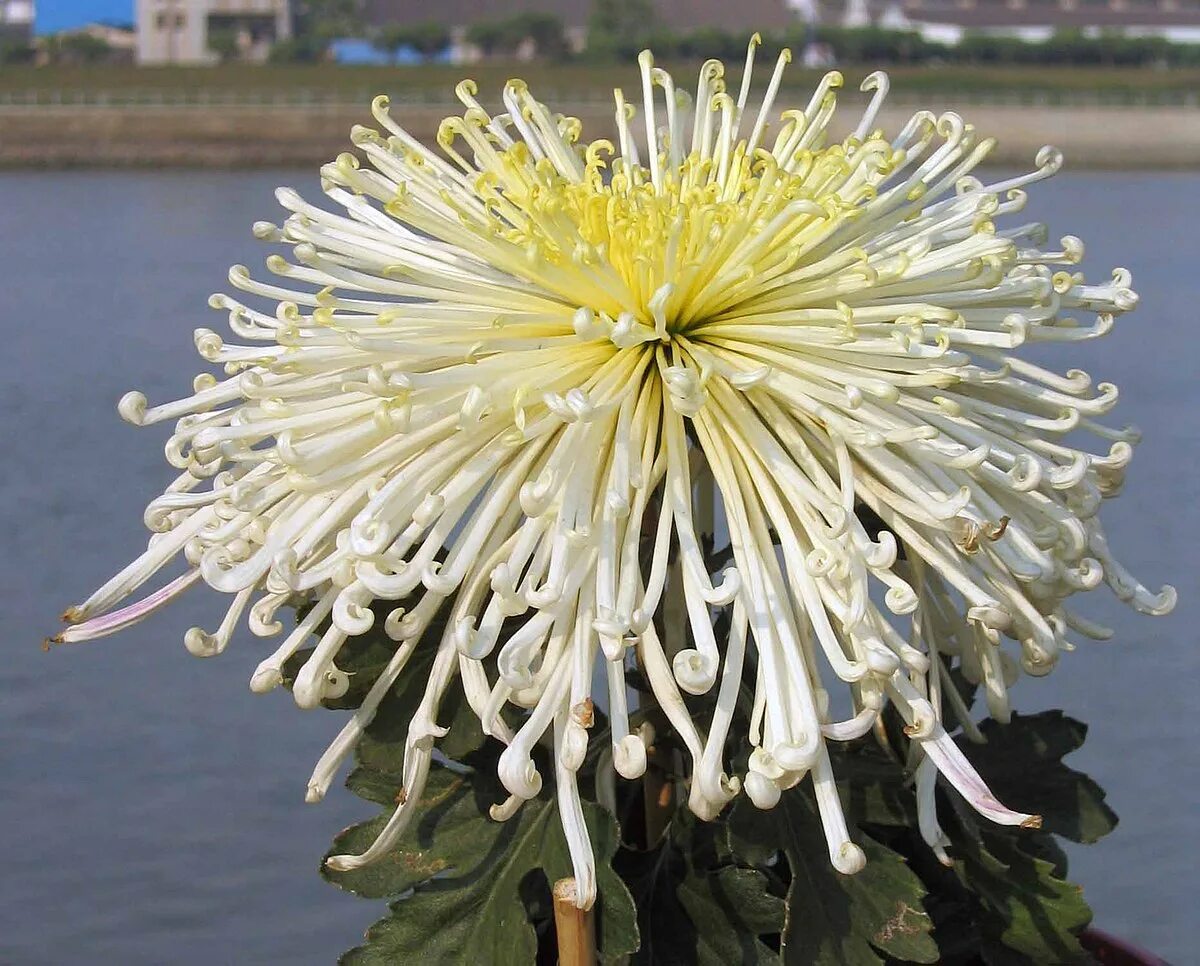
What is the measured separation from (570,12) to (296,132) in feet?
73.5

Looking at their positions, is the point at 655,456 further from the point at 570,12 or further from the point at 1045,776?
the point at 570,12

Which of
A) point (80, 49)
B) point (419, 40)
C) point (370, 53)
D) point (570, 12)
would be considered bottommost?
point (80, 49)

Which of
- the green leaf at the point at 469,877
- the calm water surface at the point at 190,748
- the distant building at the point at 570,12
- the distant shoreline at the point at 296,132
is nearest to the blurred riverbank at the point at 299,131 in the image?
the distant shoreline at the point at 296,132

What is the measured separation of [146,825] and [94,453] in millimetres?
1793

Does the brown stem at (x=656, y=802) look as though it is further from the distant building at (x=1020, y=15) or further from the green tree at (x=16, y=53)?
the distant building at (x=1020, y=15)

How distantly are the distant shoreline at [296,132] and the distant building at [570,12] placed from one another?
19225 millimetres

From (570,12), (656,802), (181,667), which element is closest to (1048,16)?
(570,12)

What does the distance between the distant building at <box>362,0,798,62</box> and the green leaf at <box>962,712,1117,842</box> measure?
40013mm

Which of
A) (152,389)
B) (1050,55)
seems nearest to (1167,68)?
(1050,55)

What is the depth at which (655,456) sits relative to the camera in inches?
39.1

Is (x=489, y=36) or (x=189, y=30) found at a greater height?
(x=489, y=36)

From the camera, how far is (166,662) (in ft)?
8.29

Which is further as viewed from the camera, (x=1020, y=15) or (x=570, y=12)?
(x=570, y=12)

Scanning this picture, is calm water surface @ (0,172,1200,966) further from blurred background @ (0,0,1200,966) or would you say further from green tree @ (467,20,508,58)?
green tree @ (467,20,508,58)
